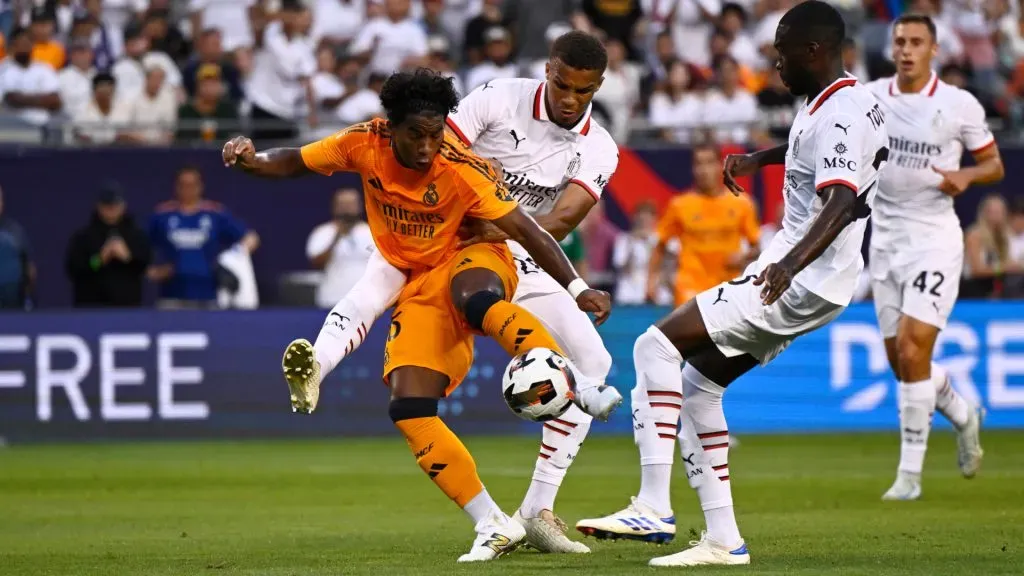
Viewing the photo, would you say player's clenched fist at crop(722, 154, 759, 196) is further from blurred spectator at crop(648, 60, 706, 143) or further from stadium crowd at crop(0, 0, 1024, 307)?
blurred spectator at crop(648, 60, 706, 143)

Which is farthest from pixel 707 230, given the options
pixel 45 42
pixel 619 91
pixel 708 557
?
pixel 45 42

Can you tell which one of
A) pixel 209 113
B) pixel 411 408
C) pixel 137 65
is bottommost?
pixel 411 408

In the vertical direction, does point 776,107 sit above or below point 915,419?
above

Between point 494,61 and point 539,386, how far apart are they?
1340 cm

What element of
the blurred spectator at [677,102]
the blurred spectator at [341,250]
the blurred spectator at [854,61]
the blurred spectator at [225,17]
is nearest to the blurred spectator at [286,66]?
the blurred spectator at [225,17]

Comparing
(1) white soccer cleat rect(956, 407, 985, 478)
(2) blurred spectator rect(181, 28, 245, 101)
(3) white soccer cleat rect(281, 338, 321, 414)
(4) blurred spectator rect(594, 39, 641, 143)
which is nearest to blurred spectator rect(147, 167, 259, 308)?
(2) blurred spectator rect(181, 28, 245, 101)

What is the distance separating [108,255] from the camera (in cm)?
1733

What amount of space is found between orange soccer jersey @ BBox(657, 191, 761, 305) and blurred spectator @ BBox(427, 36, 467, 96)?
14.0 feet

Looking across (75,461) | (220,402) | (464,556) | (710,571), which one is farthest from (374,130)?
(220,402)

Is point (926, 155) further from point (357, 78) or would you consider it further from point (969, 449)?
point (357, 78)

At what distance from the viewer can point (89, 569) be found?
291 inches

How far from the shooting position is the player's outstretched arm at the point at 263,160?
775cm

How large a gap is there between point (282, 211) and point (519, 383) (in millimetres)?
12639

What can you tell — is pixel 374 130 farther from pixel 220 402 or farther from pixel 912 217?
pixel 220 402
